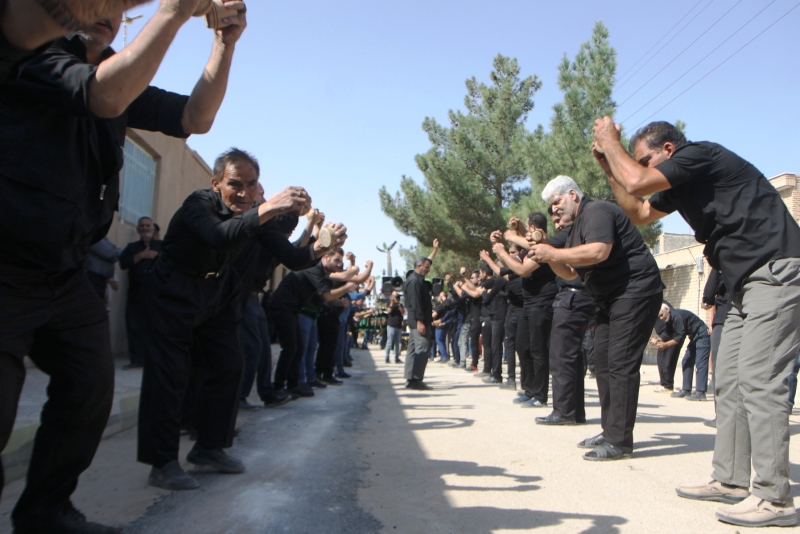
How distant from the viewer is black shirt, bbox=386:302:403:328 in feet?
61.8

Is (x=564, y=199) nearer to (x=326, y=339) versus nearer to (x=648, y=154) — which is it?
(x=648, y=154)

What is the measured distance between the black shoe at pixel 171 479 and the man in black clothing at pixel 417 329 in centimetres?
667

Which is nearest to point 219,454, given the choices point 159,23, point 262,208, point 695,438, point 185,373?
point 185,373

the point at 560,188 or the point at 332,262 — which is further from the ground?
the point at 560,188

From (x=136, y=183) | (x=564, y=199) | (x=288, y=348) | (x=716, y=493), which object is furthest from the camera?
(x=136, y=183)

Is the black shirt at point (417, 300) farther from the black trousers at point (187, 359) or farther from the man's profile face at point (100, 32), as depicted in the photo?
the man's profile face at point (100, 32)

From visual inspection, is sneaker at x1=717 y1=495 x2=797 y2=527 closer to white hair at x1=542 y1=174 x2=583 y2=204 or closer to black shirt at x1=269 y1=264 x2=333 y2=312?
white hair at x1=542 y1=174 x2=583 y2=204

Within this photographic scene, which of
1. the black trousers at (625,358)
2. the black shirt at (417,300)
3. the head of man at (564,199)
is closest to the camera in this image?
the black trousers at (625,358)

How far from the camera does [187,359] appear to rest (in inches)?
165

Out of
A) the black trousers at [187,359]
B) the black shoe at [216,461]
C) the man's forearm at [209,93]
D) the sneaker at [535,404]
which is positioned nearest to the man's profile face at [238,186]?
the black trousers at [187,359]

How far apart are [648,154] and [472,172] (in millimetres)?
23795

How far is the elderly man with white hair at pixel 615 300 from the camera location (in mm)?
5102

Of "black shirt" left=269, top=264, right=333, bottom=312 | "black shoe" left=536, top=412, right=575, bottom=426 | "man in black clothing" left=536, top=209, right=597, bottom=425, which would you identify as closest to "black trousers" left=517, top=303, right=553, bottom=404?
"man in black clothing" left=536, top=209, right=597, bottom=425

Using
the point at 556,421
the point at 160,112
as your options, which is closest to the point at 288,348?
the point at 556,421
